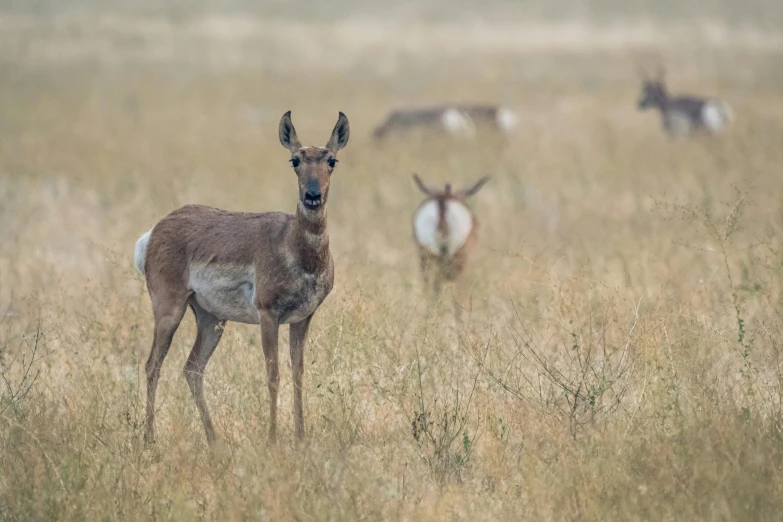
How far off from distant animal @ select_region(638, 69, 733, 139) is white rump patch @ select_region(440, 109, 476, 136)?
12.3 feet

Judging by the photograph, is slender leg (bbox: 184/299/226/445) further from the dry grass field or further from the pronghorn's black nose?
the pronghorn's black nose

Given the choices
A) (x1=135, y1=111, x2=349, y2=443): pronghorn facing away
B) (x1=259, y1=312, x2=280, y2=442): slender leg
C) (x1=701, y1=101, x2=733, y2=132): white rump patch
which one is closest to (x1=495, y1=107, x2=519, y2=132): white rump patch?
(x1=701, y1=101, x2=733, y2=132): white rump patch

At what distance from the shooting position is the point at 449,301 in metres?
8.91

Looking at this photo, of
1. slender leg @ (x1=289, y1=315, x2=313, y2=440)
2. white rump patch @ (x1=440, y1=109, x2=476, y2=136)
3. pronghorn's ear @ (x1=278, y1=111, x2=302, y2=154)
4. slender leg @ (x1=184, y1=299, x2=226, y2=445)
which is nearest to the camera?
slender leg @ (x1=289, y1=315, x2=313, y2=440)

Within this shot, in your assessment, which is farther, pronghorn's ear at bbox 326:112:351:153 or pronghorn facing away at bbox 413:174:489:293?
pronghorn facing away at bbox 413:174:489:293

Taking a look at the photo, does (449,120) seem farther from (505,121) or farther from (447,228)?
(447,228)

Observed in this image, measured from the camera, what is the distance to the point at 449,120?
2159 centimetres

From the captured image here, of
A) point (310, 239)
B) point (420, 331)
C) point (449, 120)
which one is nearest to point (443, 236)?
point (420, 331)

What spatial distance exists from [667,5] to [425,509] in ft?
231

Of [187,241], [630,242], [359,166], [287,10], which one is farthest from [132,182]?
[287,10]

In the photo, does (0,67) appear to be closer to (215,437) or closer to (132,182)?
(132,182)

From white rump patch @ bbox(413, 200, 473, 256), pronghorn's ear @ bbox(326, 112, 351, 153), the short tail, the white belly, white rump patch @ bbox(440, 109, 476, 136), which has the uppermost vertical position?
white rump patch @ bbox(440, 109, 476, 136)

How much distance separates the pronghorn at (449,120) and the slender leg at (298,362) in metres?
15.1

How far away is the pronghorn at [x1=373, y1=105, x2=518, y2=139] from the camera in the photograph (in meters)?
21.5
